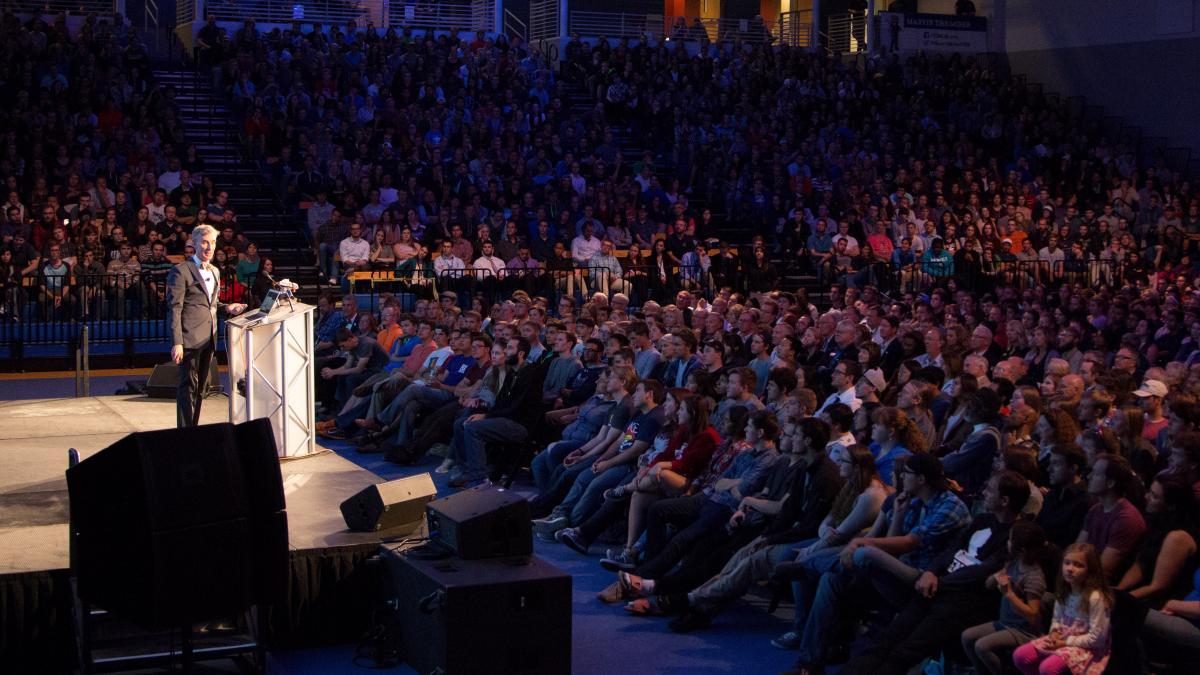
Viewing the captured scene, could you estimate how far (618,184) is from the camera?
21656 mm

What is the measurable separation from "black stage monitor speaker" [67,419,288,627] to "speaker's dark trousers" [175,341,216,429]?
3028mm

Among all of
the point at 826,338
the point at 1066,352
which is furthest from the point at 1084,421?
the point at 826,338

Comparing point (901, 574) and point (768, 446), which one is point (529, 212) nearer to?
point (768, 446)

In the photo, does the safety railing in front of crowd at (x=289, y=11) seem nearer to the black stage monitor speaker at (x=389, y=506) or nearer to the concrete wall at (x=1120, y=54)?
the concrete wall at (x=1120, y=54)

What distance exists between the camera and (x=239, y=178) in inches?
814

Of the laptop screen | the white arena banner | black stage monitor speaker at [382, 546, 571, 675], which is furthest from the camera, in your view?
the white arena banner

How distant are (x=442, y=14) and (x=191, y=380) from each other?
20.9 meters

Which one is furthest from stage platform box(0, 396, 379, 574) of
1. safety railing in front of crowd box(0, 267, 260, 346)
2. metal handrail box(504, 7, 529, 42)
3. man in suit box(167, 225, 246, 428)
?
metal handrail box(504, 7, 529, 42)

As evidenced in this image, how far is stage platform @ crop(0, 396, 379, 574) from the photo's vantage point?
690 centimetres

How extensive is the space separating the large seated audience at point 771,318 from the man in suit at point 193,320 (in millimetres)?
2363

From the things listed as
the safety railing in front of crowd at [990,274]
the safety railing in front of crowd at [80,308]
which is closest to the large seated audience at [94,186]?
the safety railing in front of crowd at [80,308]

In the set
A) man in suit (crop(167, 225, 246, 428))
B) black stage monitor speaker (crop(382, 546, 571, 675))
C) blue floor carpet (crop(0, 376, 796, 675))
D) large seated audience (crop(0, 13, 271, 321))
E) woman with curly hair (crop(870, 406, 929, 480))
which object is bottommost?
blue floor carpet (crop(0, 376, 796, 675))

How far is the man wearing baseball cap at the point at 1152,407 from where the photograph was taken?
809 cm

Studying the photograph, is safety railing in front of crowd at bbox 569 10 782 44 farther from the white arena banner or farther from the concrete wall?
the concrete wall
